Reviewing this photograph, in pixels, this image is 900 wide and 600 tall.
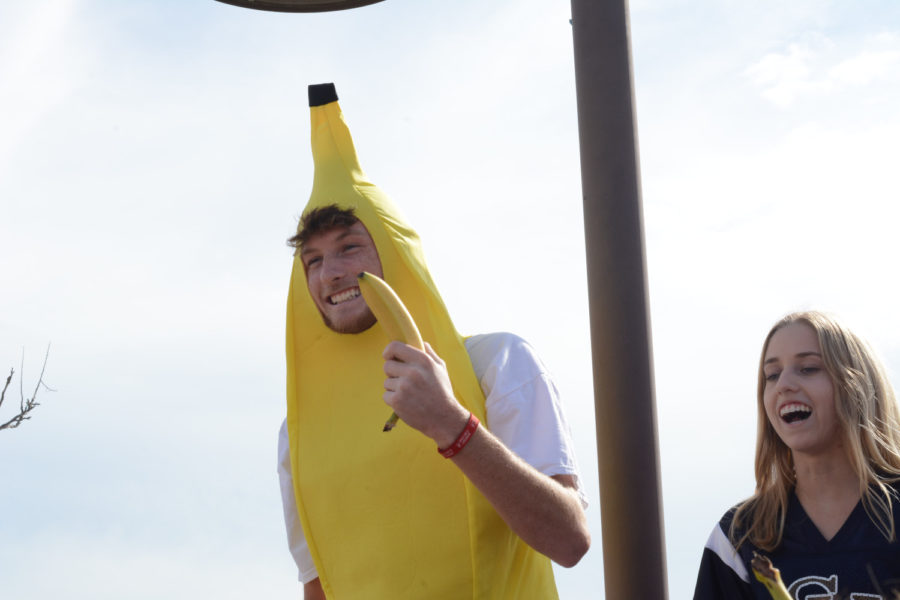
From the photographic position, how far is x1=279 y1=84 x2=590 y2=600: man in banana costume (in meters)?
2.30

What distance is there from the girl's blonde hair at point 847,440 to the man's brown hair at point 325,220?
4.24 feet

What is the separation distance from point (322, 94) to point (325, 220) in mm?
534

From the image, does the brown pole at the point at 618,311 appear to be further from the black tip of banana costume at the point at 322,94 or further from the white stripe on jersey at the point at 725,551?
the black tip of banana costume at the point at 322,94

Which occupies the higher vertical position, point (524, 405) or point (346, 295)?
point (346, 295)

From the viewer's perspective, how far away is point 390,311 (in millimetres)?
2324

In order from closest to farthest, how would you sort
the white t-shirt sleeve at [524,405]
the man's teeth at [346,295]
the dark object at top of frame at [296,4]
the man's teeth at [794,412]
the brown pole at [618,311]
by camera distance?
the white t-shirt sleeve at [524,405]
the brown pole at [618,311]
the man's teeth at [794,412]
the man's teeth at [346,295]
the dark object at top of frame at [296,4]

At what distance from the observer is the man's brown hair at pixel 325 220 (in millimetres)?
2977

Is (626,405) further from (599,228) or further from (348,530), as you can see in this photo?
(348,530)

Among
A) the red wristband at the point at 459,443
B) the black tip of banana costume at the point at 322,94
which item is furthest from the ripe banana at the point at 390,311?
the black tip of banana costume at the point at 322,94

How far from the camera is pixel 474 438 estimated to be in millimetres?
2242

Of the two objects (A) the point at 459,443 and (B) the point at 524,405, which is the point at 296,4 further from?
(A) the point at 459,443

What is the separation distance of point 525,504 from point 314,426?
2.99 feet

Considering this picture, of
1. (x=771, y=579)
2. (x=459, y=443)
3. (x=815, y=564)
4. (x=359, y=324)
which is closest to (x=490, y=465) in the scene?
(x=459, y=443)

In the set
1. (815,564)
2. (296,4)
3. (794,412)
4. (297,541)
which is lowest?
(815,564)
